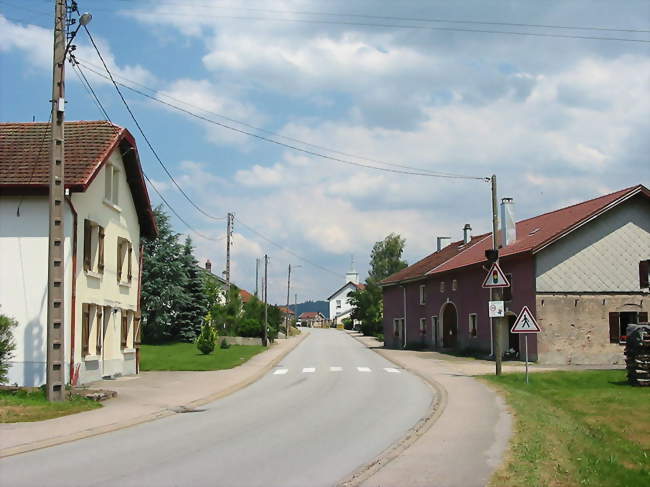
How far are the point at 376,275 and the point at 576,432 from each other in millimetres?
84579

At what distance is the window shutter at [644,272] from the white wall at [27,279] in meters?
25.4

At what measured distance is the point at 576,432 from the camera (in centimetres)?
1370

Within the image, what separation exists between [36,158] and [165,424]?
34.6 ft

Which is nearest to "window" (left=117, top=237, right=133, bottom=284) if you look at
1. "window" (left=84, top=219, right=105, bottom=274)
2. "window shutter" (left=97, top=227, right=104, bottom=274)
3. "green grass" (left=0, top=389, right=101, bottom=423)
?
"window shutter" (left=97, top=227, right=104, bottom=274)

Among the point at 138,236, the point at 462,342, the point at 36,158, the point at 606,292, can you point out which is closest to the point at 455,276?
the point at 462,342

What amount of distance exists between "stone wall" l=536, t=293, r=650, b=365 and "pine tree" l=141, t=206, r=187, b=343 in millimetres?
29216

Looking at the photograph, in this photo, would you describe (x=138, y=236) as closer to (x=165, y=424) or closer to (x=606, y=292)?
(x=165, y=424)

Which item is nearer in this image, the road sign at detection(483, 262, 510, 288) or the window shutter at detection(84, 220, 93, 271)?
the window shutter at detection(84, 220, 93, 271)

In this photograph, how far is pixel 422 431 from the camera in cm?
1298

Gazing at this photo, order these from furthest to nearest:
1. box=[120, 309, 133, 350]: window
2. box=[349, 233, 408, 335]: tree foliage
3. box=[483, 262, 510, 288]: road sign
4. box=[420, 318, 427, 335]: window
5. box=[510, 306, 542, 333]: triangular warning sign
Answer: box=[349, 233, 408, 335]: tree foliage → box=[420, 318, 427, 335]: window → box=[120, 309, 133, 350]: window → box=[483, 262, 510, 288]: road sign → box=[510, 306, 542, 333]: triangular warning sign

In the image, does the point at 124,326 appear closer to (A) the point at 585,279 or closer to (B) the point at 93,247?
(B) the point at 93,247

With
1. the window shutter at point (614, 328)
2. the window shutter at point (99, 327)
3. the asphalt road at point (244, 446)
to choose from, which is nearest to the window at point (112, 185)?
the window shutter at point (99, 327)

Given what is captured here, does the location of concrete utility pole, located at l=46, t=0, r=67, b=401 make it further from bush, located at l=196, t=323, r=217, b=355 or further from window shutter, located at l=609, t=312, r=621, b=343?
window shutter, located at l=609, t=312, r=621, b=343

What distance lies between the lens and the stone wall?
Result: 1291 inches
